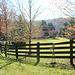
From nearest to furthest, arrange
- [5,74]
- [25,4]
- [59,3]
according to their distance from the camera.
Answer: [5,74]
[59,3]
[25,4]

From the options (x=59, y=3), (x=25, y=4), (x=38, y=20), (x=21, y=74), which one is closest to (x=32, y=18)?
(x=38, y=20)

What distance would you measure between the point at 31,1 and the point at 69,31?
19.9ft

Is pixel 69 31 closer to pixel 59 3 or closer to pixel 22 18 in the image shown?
pixel 59 3

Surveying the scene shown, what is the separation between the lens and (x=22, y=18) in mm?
11469

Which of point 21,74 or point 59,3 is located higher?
point 59,3

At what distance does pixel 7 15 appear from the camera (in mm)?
18828

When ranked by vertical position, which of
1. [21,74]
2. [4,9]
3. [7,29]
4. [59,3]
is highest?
[4,9]

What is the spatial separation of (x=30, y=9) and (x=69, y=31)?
5745 mm

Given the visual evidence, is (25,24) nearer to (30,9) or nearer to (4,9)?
(30,9)

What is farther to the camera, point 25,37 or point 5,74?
point 25,37

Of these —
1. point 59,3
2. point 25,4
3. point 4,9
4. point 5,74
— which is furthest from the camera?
point 4,9

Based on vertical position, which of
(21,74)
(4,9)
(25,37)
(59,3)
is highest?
(4,9)

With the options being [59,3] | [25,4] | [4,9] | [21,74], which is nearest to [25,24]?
[25,4]

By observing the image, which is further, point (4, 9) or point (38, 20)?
point (4, 9)
